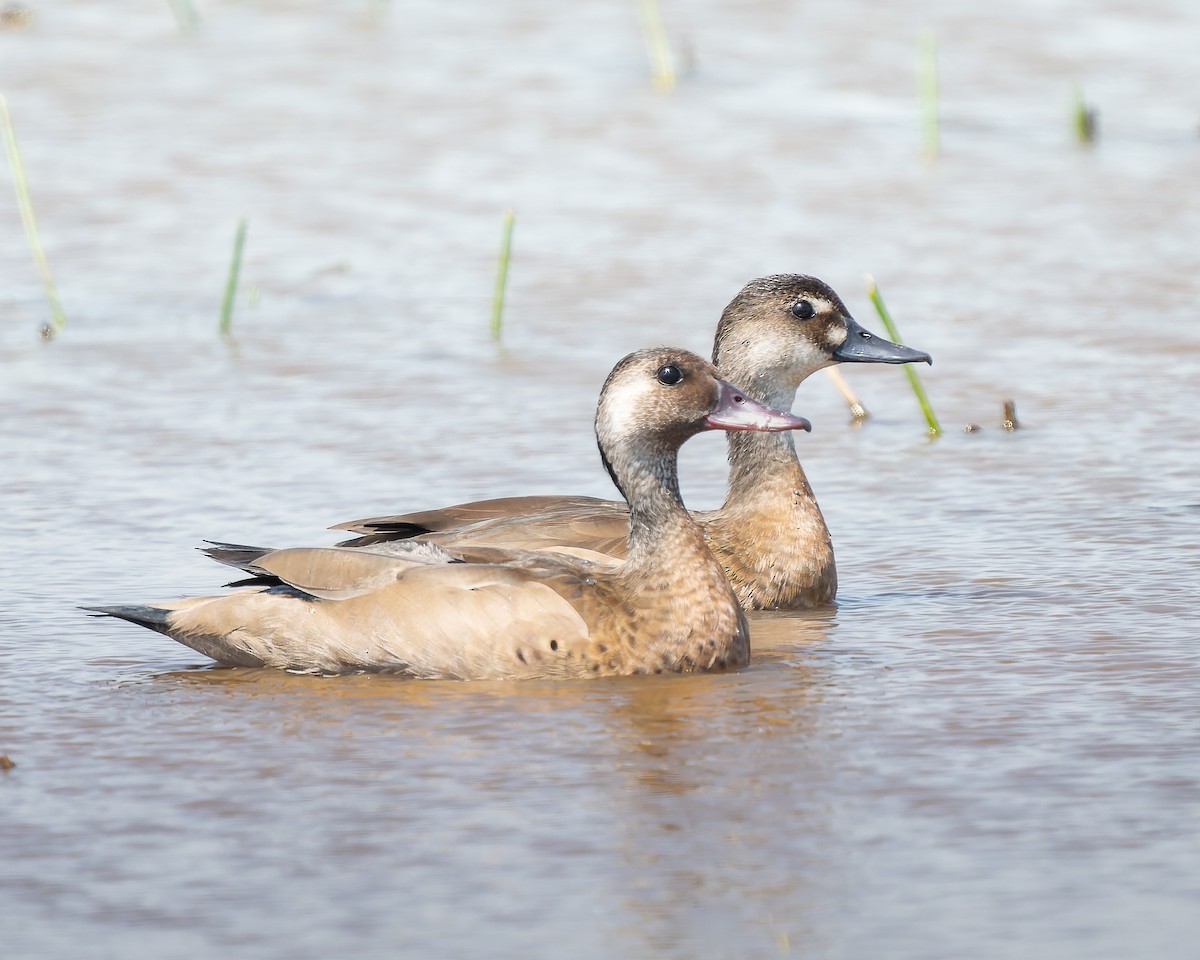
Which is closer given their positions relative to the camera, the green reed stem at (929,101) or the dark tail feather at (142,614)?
the dark tail feather at (142,614)

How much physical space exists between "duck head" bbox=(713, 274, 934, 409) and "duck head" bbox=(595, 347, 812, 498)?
4.83 feet

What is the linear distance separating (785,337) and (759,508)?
77cm

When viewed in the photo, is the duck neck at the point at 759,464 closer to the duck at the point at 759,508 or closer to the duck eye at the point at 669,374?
the duck at the point at 759,508

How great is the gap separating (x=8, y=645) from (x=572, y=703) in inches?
80.8

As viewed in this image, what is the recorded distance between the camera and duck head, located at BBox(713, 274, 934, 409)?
9.08 metres

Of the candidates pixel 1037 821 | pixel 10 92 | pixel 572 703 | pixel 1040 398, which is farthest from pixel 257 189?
pixel 1037 821

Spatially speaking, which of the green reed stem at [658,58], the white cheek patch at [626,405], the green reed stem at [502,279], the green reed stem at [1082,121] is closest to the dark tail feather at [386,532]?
the white cheek patch at [626,405]

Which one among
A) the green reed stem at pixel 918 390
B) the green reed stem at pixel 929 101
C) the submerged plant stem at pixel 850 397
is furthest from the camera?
the green reed stem at pixel 929 101

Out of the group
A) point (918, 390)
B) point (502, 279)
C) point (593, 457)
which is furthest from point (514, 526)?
point (502, 279)

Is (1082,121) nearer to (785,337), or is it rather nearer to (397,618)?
(785,337)

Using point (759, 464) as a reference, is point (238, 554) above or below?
below

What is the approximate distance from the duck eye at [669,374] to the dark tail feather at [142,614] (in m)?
1.79

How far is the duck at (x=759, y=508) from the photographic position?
8164 mm

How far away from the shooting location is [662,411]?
7539 mm
